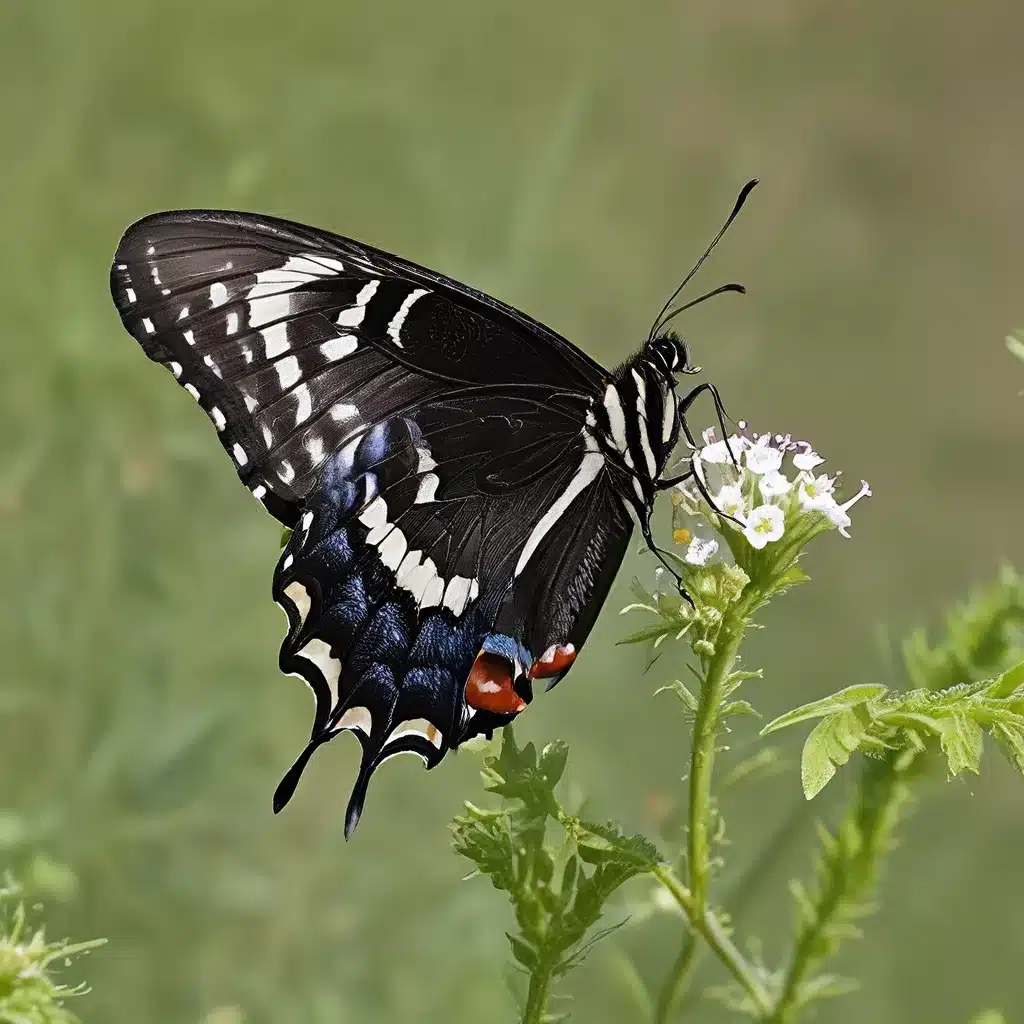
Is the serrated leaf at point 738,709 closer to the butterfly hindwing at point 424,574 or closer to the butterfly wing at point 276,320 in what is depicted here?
the butterfly hindwing at point 424,574

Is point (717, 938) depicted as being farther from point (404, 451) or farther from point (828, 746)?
point (404, 451)

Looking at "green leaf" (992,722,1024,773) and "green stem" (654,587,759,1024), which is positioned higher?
"green stem" (654,587,759,1024)

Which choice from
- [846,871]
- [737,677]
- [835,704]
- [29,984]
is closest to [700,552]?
[737,677]

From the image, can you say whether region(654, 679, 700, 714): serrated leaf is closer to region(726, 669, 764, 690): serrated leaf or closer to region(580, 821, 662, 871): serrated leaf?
region(726, 669, 764, 690): serrated leaf

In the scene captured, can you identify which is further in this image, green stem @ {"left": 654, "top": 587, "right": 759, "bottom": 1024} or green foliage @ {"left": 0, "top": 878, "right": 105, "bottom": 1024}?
green stem @ {"left": 654, "top": 587, "right": 759, "bottom": 1024}

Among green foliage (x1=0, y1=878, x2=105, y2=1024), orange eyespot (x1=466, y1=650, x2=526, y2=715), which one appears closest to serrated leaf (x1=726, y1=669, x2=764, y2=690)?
orange eyespot (x1=466, y1=650, x2=526, y2=715)

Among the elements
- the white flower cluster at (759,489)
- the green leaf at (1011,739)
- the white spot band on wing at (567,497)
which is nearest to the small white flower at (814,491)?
the white flower cluster at (759,489)

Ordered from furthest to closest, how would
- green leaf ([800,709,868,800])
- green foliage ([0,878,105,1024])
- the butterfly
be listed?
the butterfly, green foliage ([0,878,105,1024]), green leaf ([800,709,868,800])
